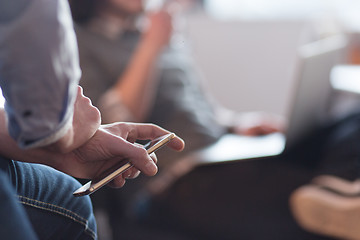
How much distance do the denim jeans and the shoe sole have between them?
0.69 metres

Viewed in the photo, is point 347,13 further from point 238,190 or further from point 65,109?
point 65,109

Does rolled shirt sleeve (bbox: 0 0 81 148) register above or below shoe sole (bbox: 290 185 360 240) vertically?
above

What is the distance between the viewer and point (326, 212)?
1.10m

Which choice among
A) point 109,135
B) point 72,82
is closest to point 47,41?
point 72,82

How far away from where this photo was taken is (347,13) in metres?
2.54

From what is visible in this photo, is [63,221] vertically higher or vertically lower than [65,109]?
lower

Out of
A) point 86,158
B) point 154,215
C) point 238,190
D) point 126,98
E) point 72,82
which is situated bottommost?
point 154,215

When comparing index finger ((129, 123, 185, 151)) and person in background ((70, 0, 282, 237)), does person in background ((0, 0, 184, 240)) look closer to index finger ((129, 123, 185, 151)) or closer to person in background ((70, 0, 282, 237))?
index finger ((129, 123, 185, 151))

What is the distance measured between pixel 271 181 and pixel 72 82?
3.28 feet

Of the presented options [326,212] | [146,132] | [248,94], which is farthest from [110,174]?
[248,94]

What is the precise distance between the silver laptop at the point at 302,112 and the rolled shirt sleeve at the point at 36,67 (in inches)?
36.6

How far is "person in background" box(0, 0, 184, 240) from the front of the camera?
38 cm

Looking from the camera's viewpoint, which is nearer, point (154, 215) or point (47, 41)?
point (47, 41)

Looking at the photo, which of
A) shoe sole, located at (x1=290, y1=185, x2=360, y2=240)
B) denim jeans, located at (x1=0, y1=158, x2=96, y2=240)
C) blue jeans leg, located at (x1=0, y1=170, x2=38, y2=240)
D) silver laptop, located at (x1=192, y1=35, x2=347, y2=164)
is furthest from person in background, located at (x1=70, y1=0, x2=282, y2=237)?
blue jeans leg, located at (x1=0, y1=170, x2=38, y2=240)
